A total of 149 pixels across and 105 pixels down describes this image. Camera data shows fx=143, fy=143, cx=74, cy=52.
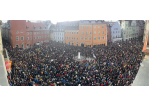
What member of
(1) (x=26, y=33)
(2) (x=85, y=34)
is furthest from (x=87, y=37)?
(1) (x=26, y=33)

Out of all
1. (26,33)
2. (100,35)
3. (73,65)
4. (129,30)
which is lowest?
(73,65)

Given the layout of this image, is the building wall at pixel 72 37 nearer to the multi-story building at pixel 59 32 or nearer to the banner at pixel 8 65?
the multi-story building at pixel 59 32

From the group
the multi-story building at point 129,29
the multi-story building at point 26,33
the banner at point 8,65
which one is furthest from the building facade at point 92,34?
the banner at point 8,65

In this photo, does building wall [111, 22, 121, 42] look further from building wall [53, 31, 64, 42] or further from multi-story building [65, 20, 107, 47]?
building wall [53, 31, 64, 42]

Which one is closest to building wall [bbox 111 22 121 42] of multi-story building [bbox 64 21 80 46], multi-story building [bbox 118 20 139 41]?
multi-story building [bbox 118 20 139 41]

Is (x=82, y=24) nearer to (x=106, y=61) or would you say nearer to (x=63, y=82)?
(x=106, y=61)

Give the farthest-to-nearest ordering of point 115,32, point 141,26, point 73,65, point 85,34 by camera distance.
→ point 115,32
point 85,34
point 73,65
point 141,26

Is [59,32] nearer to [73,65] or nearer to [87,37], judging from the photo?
[87,37]
